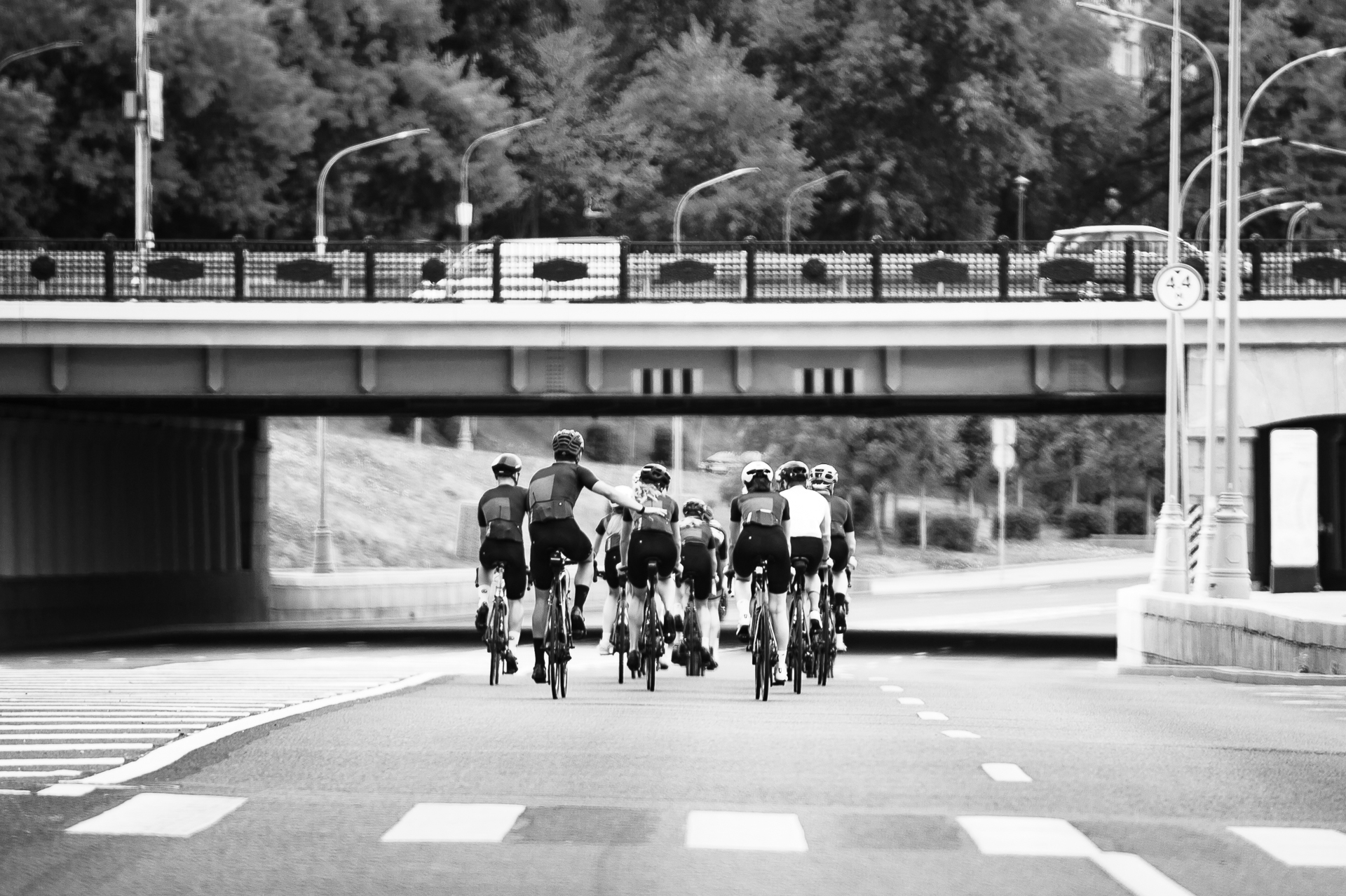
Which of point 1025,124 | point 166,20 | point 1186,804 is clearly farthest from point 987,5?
point 1186,804

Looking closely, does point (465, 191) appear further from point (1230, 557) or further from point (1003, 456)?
point (1230, 557)

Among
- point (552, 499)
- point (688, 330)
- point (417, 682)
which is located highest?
point (688, 330)

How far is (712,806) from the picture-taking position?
9750 millimetres

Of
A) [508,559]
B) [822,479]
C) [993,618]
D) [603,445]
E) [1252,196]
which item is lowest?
[993,618]

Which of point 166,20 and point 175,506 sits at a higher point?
point 166,20

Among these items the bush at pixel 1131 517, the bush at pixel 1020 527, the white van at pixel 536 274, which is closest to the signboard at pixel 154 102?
the white van at pixel 536 274

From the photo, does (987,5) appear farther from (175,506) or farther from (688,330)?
(688,330)

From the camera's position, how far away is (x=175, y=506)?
149 ft

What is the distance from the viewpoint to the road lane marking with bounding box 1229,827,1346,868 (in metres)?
8.48

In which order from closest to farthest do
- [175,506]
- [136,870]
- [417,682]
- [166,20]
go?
[136,870] < [417,682] < [175,506] < [166,20]

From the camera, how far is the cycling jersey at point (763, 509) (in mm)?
16703

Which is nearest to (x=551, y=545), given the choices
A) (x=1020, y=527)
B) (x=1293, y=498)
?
(x=1293, y=498)

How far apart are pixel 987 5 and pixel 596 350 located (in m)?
37.2

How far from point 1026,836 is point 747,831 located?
1.00m
